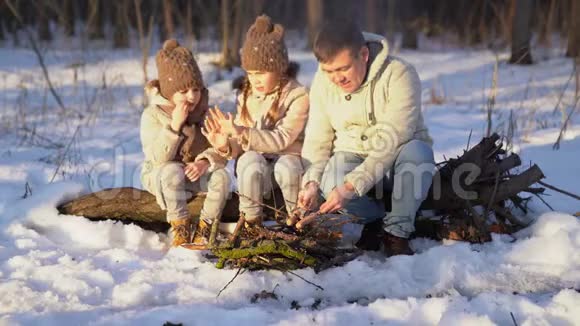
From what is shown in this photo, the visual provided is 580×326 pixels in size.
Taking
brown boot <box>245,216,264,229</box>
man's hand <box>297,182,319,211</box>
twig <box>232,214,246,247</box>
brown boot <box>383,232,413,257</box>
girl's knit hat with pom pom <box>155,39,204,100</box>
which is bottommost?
brown boot <box>383,232,413,257</box>

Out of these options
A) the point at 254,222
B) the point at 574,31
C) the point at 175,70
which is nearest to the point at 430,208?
the point at 254,222

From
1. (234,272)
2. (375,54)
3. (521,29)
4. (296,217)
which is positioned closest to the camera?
(234,272)

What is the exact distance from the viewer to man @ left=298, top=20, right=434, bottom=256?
8.74 feet

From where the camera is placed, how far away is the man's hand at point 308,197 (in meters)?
2.75

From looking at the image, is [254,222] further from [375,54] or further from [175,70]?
[375,54]

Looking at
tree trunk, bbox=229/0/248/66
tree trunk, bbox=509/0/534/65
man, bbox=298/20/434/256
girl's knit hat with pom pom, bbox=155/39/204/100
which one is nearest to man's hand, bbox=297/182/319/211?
man, bbox=298/20/434/256

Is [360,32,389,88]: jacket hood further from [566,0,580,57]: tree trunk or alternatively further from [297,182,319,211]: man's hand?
[566,0,580,57]: tree trunk

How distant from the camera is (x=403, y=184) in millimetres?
2729

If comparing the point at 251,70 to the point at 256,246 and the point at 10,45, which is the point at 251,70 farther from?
the point at 10,45

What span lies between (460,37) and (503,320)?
38.0ft

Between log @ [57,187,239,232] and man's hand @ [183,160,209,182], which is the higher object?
man's hand @ [183,160,209,182]

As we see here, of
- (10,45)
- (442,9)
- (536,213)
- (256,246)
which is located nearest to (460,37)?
(442,9)

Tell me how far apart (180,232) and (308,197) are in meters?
0.68

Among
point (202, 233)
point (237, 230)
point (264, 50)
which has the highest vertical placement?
point (264, 50)
